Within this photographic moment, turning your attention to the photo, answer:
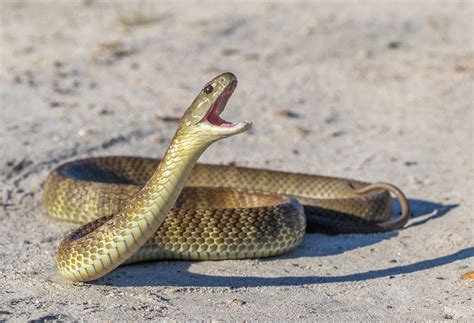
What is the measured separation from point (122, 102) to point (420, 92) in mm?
3828

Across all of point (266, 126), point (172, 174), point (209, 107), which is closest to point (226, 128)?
point (209, 107)

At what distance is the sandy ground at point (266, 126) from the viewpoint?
6.12 meters

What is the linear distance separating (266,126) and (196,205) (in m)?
3.03

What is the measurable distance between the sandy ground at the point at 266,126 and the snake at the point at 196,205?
0.53ft

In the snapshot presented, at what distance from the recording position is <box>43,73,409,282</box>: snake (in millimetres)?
5738

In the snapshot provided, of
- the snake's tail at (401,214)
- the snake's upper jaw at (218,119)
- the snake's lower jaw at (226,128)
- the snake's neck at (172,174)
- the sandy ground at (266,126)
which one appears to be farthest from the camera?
the snake's tail at (401,214)

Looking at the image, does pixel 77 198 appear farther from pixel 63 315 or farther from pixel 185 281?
pixel 63 315

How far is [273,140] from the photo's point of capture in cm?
1062

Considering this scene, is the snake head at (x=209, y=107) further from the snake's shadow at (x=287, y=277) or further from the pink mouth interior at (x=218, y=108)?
the snake's shadow at (x=287, y=277)

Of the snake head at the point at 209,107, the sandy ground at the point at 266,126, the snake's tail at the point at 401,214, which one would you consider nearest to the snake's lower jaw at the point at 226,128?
the snake head at the point at 209,107

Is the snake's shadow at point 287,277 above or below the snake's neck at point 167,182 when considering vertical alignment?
below

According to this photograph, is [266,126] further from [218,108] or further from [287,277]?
[218,108]

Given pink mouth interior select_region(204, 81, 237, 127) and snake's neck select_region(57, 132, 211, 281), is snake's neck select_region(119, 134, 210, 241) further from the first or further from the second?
pink mouth interior select_region(204, 81, 237, 127)

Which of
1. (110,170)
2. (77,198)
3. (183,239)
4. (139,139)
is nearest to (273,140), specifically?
(139,139)
